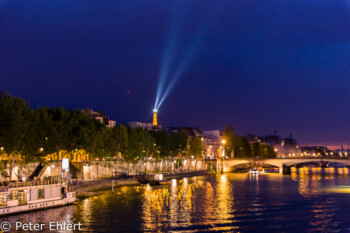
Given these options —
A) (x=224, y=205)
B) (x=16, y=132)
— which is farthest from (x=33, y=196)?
(x=224, y=205)

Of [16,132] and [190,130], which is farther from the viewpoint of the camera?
[190,130]

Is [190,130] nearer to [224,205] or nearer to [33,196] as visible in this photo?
[224,205]

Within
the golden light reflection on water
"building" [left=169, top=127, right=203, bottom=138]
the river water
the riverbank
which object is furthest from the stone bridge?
the golden light reflection on water

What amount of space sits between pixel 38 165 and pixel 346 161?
83884mm

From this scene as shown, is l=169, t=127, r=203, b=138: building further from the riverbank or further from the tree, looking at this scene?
the tree

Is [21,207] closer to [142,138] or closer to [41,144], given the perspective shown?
[41,144]

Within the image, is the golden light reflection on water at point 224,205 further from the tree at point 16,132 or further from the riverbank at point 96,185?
the tree at point 16,132

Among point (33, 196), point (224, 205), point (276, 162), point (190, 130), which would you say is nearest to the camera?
point (33, 196)

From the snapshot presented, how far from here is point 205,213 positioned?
46562 mm

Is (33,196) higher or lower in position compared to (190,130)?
lower

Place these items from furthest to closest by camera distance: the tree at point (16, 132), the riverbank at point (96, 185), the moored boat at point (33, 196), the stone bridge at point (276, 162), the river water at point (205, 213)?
the stone bridge at point (276, 162) → the riverbank at point (96, 185) → the tree at point (16, 132) → the moored boat at point (33, 196) → the river water at point (205, 213)

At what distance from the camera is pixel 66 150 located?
76062 mm

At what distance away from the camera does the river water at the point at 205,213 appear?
1544 inches

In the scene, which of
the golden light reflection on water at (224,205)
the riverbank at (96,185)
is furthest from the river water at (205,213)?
the riverbank at (96,185)
